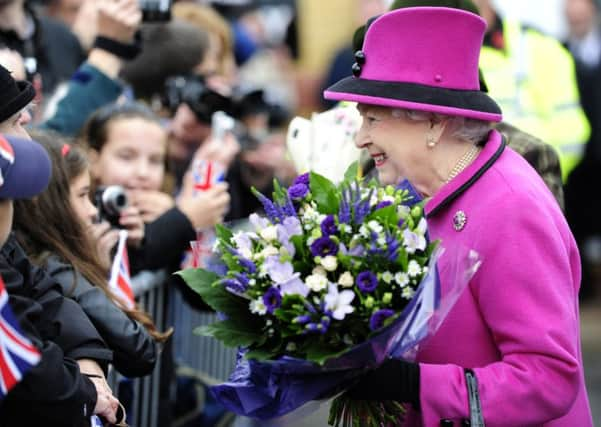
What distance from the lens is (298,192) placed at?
3.10 m

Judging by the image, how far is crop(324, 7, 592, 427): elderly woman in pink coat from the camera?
300cm

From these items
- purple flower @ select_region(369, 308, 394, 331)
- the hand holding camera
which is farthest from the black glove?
the hand holding camera

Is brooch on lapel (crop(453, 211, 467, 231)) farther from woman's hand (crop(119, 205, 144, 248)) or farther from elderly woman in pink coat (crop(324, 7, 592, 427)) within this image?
woman's hand (crop(119, 205, 144, 248))

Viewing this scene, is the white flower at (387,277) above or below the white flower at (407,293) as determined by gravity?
above

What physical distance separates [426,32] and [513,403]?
1.05 metres

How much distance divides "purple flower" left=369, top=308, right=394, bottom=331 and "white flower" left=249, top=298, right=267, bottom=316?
10.5 inches

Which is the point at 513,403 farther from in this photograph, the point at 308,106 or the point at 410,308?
the point at 308,106

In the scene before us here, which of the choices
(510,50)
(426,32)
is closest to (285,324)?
(426,32)

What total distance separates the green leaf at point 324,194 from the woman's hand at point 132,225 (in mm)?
1498

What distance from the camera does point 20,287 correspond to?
2893mm

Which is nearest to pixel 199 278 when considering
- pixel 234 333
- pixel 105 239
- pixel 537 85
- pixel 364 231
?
pixel 234 333

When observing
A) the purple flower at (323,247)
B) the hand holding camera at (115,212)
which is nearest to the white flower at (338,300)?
the purple flower at (323,247)

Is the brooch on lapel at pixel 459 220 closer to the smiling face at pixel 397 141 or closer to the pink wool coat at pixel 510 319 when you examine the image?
the pink wool coat at pixel 510 319

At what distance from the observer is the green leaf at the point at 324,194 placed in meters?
2.99
